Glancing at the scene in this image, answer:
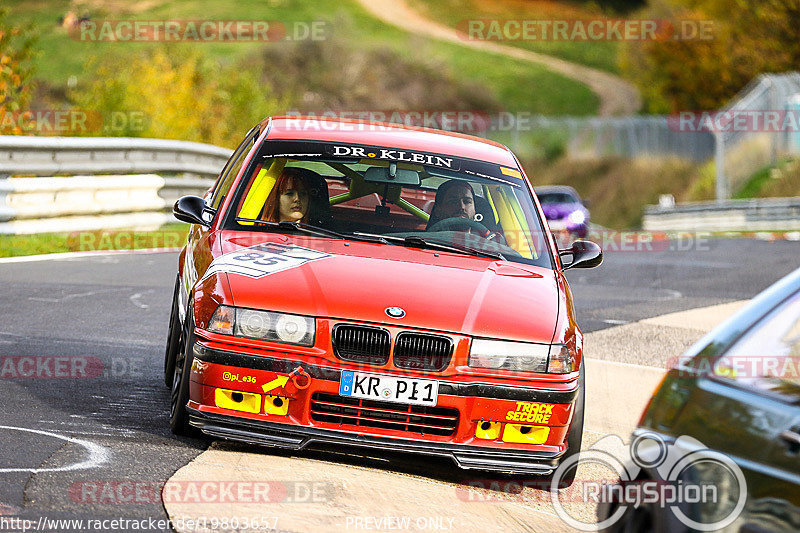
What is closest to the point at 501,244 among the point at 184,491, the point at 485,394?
the point at 485,394

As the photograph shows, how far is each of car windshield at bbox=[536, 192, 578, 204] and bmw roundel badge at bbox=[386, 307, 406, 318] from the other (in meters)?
26.3

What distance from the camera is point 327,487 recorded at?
222 inches

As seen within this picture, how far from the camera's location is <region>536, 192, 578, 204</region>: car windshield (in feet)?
105

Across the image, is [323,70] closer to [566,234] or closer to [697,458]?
[566,234]

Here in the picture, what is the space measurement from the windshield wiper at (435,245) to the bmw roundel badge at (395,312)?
1107mm

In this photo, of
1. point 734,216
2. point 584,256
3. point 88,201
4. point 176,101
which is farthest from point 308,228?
point 734,216

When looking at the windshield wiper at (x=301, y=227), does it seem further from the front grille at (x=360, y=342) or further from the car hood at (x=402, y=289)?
the front grille at (x=360, y=342)

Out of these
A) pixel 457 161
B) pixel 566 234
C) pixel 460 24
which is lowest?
pixel 566 234

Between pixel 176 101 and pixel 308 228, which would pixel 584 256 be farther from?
pixel 176 101

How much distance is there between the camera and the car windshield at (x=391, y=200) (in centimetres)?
715

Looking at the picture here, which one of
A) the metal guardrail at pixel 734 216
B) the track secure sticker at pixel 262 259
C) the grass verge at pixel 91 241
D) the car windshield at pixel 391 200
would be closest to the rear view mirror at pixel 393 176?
the car windshield at pixel 391 200

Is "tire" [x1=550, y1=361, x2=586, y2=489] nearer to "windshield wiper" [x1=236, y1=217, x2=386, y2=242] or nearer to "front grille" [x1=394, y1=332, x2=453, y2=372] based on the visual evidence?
"front grille" [x1=394, y1=332, x2=453, y2=372]

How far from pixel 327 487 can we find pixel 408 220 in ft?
7.26

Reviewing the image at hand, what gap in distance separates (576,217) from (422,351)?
80.3 ft
